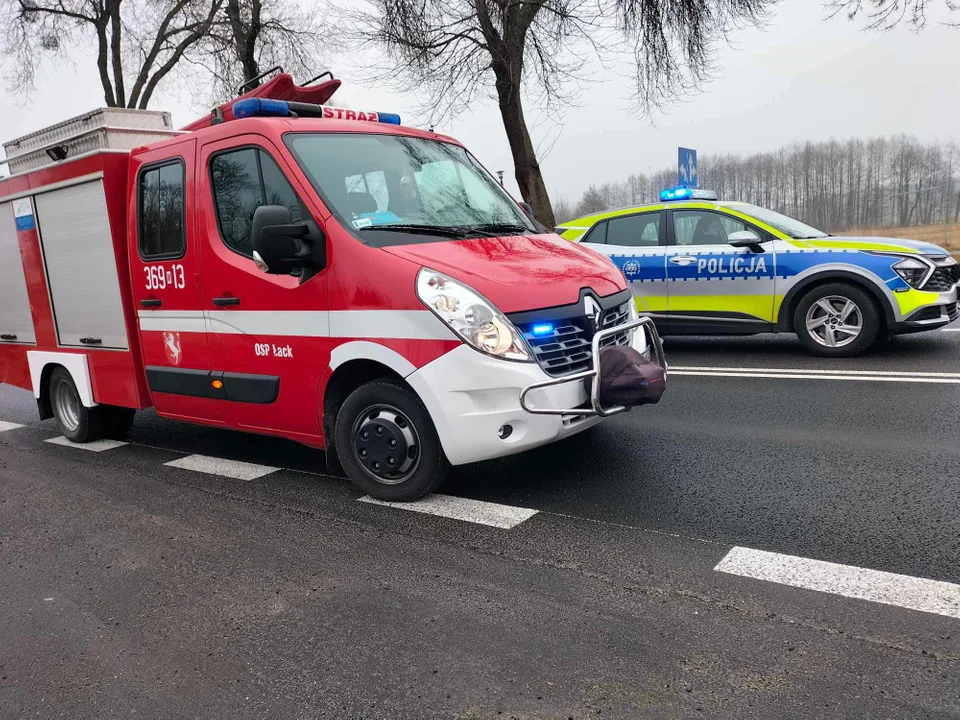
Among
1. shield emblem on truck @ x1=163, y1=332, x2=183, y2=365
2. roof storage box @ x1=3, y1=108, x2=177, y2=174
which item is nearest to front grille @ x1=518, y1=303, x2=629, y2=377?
shield emblem on truck @ x1=163, y1=332, x2=183, y2=365

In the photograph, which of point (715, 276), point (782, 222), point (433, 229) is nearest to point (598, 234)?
point (715, 276)

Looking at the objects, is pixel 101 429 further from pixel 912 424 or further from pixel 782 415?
pixel 912 424

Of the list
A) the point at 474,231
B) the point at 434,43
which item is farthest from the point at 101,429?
the point at 434,43

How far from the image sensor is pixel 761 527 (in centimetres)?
364

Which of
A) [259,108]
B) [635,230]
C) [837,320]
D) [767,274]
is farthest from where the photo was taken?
[635,230]

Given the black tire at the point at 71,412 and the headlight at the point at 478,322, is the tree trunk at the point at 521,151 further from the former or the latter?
the headlight at the point at 478,322

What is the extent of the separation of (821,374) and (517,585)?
4866 millimetres

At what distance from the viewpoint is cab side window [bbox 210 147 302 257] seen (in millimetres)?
4348

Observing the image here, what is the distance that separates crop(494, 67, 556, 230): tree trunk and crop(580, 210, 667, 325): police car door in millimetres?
6409

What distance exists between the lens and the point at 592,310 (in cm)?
405

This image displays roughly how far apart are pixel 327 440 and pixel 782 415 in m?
3.37

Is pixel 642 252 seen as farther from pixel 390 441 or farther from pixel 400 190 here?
pixel 390 441

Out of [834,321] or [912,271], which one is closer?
[912,271]

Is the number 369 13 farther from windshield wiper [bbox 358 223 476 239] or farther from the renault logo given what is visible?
the renault logo
